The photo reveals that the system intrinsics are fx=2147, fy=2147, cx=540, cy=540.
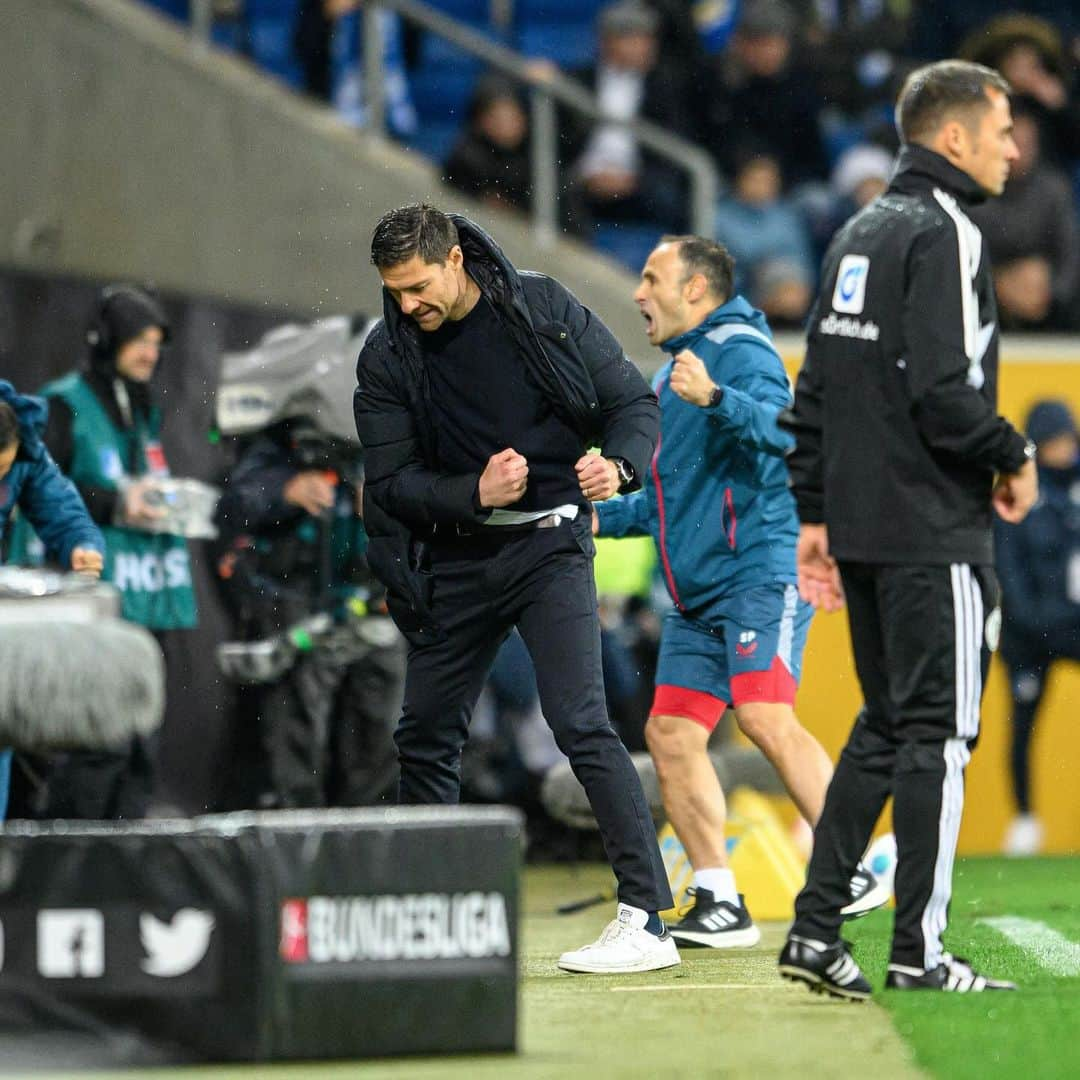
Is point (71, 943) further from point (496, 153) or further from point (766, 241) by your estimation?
point (766, 241)

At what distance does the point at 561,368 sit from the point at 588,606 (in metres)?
0.62

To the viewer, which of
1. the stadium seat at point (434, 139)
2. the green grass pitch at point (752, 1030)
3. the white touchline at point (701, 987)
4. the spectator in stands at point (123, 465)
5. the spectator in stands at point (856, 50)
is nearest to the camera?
the green grass pitch at point (752, 1030)

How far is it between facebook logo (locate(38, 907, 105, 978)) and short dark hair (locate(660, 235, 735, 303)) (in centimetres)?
318

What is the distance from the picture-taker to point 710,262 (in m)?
6.47

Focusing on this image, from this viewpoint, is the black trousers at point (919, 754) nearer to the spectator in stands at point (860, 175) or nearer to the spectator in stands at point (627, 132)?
the spectator in stands at point (627, 132)

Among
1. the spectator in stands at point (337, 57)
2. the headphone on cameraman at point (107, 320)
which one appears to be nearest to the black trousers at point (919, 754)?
the headphone on cameraman at point (107, 320)

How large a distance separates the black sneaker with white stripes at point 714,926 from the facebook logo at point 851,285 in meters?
2.17

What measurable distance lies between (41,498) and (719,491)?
80.2 inches

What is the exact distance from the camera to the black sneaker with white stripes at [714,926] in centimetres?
615

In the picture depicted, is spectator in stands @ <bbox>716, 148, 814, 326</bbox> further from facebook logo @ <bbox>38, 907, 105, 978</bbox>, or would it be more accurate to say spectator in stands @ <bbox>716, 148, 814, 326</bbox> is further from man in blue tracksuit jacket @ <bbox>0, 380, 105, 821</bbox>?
facebook logo @ <bbox>38, 907, 105, 978</bbox>

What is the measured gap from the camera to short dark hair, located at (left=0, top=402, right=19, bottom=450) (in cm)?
608

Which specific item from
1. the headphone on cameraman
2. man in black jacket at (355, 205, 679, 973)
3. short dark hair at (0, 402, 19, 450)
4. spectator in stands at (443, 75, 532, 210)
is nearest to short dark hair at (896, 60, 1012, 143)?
man in black jacket at (355, 205, 679, 973)

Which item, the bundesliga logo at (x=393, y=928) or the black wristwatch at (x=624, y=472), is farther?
the black wristwatch at (x=624, y=472)

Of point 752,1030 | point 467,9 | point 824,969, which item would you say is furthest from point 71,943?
point 467,9
